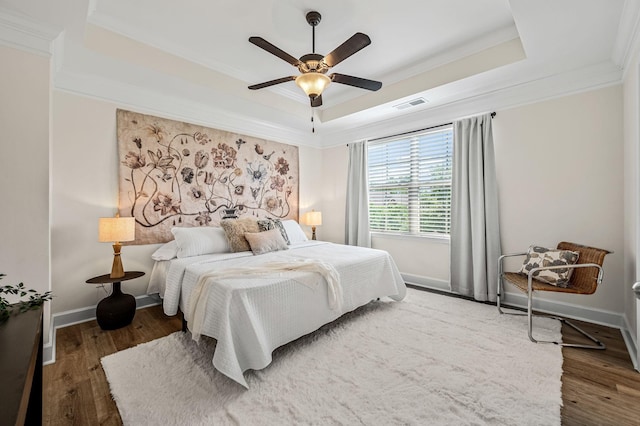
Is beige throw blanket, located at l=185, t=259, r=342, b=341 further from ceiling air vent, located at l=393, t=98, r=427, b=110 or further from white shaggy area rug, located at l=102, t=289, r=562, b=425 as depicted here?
ceiling air vent, located at l=393, t=98, r=427, b=110

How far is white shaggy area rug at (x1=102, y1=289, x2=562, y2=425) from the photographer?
156 centimetres

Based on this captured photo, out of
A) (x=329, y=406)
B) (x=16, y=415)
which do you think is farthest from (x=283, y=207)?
(x=16, y=415)

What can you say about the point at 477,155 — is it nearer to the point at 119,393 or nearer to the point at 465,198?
the point at 465,198

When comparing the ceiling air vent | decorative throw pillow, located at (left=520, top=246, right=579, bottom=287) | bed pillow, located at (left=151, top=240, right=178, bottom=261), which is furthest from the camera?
the ceiling air vent

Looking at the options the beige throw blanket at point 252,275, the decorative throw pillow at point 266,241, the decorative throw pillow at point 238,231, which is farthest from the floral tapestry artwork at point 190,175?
the beige throw blanket at point 252,275

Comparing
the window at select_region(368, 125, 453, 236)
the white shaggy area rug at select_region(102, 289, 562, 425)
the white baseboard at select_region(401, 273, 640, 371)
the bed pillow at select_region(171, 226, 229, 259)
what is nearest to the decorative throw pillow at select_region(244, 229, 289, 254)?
the bed pillow at select_region(171, 226, 229, 259)

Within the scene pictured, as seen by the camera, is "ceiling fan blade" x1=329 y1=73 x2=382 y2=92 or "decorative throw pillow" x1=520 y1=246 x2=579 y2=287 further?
"decorative throw pillow" x1=520 y1=246 x2=579 y2=287

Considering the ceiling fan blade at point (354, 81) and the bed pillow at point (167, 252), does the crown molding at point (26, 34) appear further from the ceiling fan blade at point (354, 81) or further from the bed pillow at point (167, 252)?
the ceiling fan blade at point (354, 81)

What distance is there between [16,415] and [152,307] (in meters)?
2.93

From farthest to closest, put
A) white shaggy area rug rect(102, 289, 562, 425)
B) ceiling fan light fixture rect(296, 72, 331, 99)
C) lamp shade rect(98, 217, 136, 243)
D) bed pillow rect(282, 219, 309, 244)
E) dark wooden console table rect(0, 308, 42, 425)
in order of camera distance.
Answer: bed pillow rect(282, 219, 309, 244) → lamp shade rect(98, 217, 136, 243) → ceiling fan light fixture rect(296, 72, 331, 99) → white shaggy area rug rect(102, 289, 562, 425) → dark wooden console table rect(0, 308, 42, 425)

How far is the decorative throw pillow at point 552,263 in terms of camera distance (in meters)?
2.50

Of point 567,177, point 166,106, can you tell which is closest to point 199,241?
point 166,106

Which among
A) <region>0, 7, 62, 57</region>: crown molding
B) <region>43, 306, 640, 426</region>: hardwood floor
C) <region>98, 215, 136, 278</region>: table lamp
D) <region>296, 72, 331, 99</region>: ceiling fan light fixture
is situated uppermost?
<region>0, 7, 62, 57</region>: crown molding

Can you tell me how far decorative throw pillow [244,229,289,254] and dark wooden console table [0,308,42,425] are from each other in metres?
2.03
